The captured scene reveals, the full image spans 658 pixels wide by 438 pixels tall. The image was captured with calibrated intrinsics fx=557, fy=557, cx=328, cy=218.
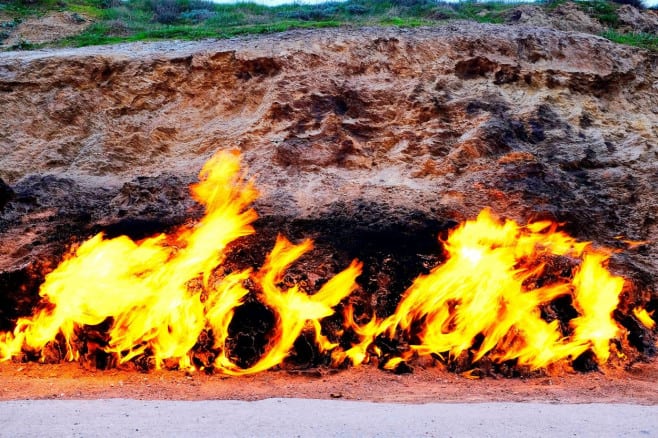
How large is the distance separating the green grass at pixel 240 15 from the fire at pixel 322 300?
5.20 meters

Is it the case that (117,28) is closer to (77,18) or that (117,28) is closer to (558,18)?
(77,18)

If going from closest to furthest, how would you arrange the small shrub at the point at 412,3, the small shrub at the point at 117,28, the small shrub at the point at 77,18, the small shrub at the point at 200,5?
the small shrub at the point at 117,28 < the small shrub at the point at 77,18 < the small shrub at the point at 412,3 < the small shrub at the point at 200,5

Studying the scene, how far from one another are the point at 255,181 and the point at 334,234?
4.83ft

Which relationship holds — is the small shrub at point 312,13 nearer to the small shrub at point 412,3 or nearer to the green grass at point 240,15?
the green grass at point 240,15

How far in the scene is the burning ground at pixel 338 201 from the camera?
20.4 feet

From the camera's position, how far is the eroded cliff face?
7.13 meters

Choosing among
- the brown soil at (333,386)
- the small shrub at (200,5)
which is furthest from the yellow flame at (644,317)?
the small shrub at (200,5)

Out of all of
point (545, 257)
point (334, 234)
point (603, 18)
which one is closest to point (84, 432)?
point (334, 234)

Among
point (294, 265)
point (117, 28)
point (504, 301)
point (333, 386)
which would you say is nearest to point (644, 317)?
point (504, 301)

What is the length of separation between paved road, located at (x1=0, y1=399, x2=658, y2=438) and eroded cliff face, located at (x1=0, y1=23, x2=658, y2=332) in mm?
2402

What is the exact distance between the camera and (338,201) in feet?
23.9

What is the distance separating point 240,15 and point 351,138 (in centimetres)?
920

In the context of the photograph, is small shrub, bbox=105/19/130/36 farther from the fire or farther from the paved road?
the paved road

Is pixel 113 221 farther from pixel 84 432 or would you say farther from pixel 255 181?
pixel 84 432
